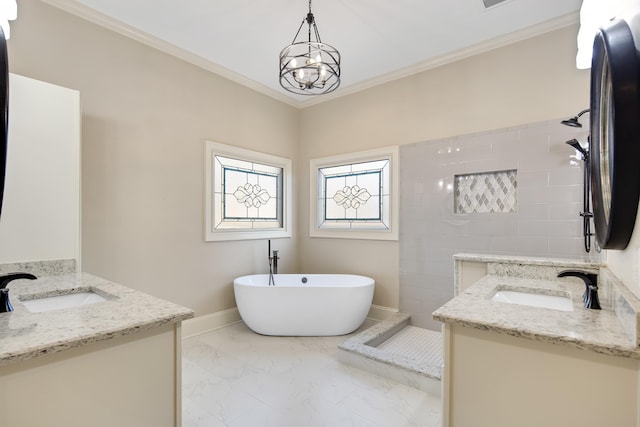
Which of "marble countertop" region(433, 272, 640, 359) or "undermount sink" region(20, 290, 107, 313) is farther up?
"marble countertop" region(433, 272, 640, 359)

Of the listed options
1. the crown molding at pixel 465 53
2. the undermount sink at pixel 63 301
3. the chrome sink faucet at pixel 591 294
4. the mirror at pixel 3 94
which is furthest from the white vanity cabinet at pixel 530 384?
the crown molding at pixel 465 53

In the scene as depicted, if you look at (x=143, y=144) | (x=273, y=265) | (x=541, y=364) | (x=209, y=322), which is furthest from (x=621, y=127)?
(x=209, y=322)

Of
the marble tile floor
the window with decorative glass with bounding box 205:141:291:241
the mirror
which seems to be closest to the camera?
the mirror

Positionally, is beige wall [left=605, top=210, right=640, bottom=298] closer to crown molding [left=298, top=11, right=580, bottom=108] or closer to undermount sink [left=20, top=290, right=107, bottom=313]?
undermount sink [left=20, top=290, right=107, bottom=313]

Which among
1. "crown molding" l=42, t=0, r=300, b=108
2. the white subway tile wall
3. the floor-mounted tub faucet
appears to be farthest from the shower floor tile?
"crown molding" l=42, t=0, r=300, b=108

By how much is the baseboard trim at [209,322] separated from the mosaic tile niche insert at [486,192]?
2.65 meters

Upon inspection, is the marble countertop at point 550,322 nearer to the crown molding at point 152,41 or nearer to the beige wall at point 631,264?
the beige wall at point 631,264

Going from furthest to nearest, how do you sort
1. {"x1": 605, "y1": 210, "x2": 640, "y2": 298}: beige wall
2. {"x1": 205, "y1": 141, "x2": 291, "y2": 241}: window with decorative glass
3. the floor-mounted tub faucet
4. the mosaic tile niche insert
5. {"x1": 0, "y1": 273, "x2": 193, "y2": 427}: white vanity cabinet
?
the floor-mounted tub faucet, {"x1": 205, "y1": 141, "x2": 291, "y2": 241}: window with decorative glass, the mosaic tile niche insert, {"x1": 605, "y1": 210, "x2": 640, "y2": 298}: beige wall, {"x1": 0, "y1": 273, "x2": 193, "y2": 427}: white vanity cabinet

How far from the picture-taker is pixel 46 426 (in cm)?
85

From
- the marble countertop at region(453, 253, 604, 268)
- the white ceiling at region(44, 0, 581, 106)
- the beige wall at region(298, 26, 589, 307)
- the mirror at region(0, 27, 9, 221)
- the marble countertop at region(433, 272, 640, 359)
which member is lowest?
the marble countertop at region(433, 272, 640, 359)

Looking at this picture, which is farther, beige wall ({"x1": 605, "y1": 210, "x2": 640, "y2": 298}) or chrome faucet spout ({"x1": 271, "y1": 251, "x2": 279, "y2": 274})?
chrome faucet spout ({"x1": 271, "y1": 251, "x2": 279, "y2": 274})

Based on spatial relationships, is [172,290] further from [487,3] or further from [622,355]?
[487,3]

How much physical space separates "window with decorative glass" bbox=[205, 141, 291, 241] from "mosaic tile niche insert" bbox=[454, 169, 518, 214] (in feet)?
6.98

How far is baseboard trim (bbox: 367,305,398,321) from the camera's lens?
3453 mm
